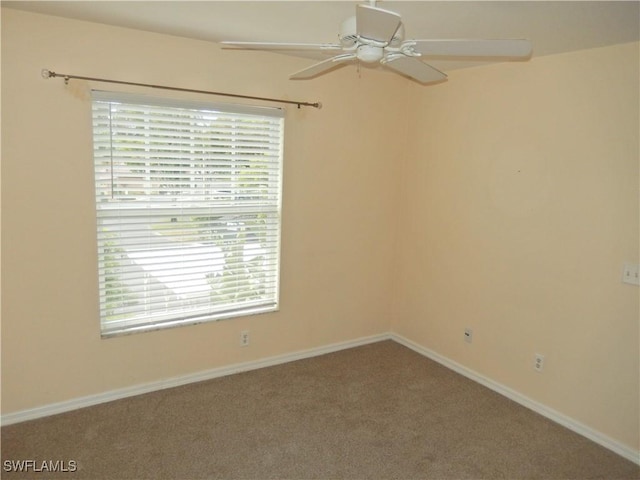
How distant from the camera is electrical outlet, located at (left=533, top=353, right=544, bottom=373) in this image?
293 centimetres

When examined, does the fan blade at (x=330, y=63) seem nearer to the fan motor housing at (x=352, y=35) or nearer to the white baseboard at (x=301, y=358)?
the fan motor housing at (x=352, y=35)

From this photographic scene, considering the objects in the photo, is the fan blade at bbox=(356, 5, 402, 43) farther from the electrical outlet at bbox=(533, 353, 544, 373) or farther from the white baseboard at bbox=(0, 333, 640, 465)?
the white baseboard at bbox=(0, 333, 640, 465)

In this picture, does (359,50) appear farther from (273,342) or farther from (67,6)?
(273,342)

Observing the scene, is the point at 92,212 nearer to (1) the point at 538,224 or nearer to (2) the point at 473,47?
(2) the point at 473,47

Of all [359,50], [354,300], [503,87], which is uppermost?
[503,87]

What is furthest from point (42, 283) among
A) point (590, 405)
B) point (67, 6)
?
point (590, 405)

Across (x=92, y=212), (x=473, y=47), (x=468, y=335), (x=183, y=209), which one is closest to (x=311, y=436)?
(x=468, y=335)

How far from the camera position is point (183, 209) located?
294cm

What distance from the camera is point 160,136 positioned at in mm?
2771

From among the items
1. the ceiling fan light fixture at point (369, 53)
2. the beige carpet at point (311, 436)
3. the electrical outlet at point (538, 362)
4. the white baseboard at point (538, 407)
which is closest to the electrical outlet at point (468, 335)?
the white baseboard at point (538, 407)

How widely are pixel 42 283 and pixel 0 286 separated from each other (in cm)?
20

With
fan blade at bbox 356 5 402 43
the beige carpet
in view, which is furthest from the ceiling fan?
the beige carpet

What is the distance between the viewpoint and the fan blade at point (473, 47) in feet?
5.21

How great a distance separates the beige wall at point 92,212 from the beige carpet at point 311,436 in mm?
292
